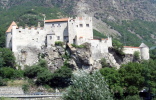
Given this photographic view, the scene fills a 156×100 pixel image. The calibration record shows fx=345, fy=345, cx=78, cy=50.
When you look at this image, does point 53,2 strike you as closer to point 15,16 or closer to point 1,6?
point 1,6

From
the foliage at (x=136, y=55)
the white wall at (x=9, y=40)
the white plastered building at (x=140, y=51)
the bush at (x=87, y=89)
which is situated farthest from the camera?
the white plastered building at (x=140, y=51)

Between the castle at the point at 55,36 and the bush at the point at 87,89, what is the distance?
2815 centimetres

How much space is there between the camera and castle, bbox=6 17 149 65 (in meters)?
79.8

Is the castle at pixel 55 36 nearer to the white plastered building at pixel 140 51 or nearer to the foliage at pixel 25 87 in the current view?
the white plastered building at pixel 140 51

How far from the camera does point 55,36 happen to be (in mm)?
80500

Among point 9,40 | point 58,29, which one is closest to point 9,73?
point 9,40

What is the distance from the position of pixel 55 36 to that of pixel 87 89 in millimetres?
32644

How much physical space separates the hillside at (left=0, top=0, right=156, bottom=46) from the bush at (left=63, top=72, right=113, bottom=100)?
307 ft

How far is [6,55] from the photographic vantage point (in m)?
77.4

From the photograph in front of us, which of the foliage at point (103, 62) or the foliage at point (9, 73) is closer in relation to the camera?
the foliage at point (9, 73)

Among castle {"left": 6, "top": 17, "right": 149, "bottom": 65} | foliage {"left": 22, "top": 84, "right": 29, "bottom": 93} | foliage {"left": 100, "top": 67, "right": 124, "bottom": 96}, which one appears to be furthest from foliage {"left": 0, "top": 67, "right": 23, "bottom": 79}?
foliage {"left": 100, "top": 67, "right": 124, "bottom": 96}

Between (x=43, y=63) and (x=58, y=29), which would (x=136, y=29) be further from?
(x=43, y=63)

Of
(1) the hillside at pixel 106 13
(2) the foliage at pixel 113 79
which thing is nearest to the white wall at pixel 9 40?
(2) the foliage at pixel 113 79

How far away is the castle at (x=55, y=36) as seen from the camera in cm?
7975
